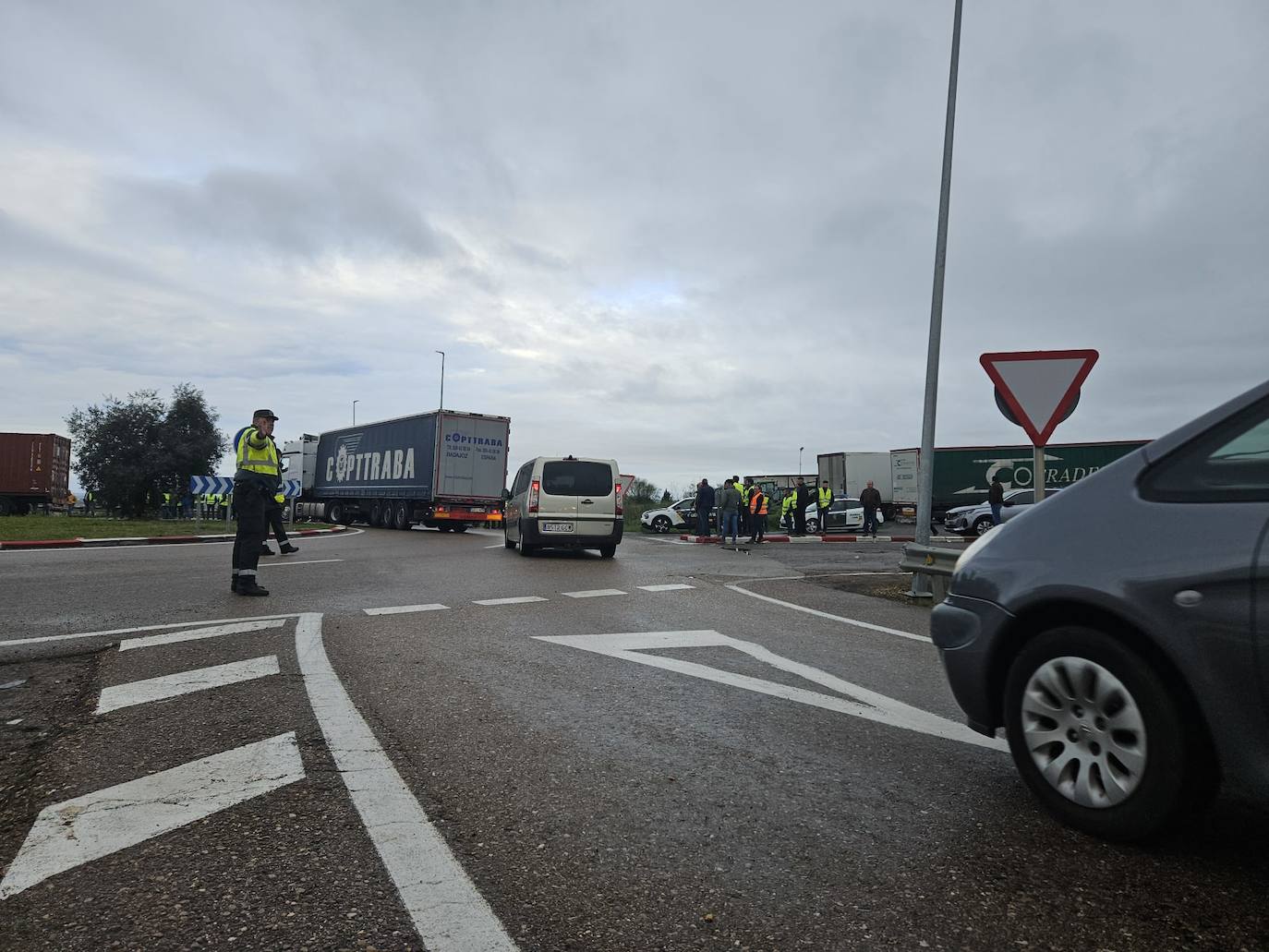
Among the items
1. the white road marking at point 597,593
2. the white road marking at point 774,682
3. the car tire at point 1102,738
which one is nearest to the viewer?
the car tire at point 1102,738

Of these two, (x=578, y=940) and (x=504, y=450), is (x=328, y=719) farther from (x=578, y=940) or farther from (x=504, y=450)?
(x=504, y=450)

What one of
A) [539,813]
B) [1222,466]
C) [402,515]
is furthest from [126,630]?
[402,515]

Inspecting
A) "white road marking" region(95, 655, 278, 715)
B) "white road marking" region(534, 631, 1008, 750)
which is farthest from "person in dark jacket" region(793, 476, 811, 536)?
"white road marking" region(95, 655, 278, 715)

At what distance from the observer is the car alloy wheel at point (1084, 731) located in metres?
2.70

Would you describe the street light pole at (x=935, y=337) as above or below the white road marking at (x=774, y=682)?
above

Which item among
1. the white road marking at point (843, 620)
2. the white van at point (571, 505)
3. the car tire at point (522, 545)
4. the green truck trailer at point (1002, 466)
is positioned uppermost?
the green truck trailer at point (1002, 466)

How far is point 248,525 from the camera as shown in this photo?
8.98 m

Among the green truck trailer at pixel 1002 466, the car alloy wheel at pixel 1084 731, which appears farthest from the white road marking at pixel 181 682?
the green truck trailer at pixel 1002 466

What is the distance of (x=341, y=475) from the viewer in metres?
32.9

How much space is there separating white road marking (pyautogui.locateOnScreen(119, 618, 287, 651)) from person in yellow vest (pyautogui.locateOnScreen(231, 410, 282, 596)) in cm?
Answer: 193

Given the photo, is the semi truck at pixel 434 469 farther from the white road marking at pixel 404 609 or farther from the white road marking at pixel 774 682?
the white road marking at pixel 774 682

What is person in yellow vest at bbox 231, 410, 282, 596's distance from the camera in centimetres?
901

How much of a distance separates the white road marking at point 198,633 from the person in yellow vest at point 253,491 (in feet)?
Result: 6.32

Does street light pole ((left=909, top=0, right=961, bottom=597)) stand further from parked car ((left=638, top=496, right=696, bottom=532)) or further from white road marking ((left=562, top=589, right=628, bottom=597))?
parked car ((left=638, top=496, right=696, bottom=532))
